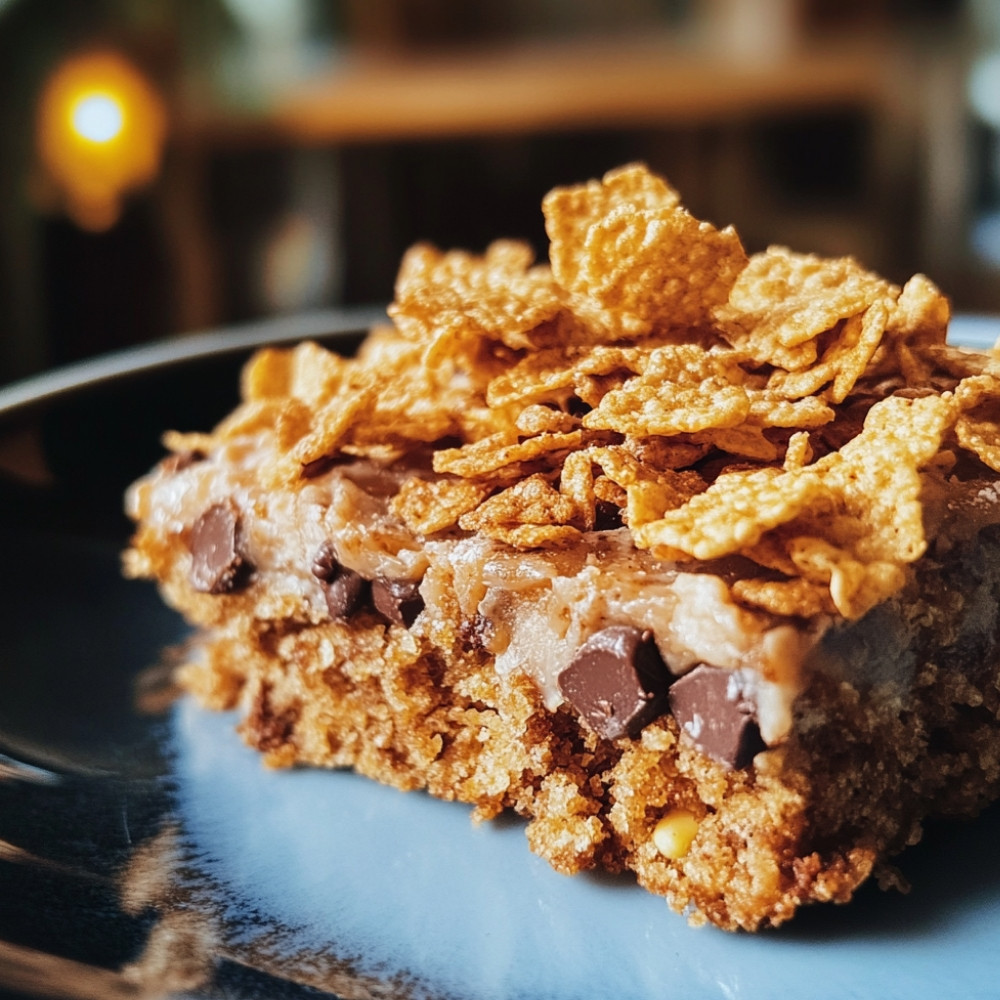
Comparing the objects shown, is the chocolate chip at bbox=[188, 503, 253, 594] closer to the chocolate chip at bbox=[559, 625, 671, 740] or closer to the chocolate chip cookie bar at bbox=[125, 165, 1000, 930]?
the chocolate chip cookie bar at bbox=[125, 165, 1000, 930]

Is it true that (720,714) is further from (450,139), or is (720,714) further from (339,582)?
(450,139)

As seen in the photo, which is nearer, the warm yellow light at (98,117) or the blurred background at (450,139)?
the warm yellow light at (98,117)

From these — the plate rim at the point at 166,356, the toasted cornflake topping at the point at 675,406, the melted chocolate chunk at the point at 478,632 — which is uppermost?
the plate rim at the point at 166,356

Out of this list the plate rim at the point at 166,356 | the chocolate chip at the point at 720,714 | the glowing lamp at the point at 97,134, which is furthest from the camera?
the glowing lamp at the point at 97,134

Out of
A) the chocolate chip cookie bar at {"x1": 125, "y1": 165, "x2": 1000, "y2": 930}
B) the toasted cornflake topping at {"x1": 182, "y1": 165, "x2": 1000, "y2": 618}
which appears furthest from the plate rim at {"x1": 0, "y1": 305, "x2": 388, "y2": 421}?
the toasted cornflake topping at {"x1": 182, "y1": 165, "x2": 1000, "y2": 618}

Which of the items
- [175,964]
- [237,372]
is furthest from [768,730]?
[237,372]

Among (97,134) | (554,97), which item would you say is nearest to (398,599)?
(97,134)

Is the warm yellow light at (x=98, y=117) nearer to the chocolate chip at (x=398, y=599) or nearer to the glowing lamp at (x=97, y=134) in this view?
the glowing lamp at (x=97, y=134)

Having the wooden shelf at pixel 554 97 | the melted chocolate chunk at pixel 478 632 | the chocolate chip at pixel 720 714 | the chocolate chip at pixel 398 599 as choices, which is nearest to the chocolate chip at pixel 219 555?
the chocolate chip at pixel 398 599
